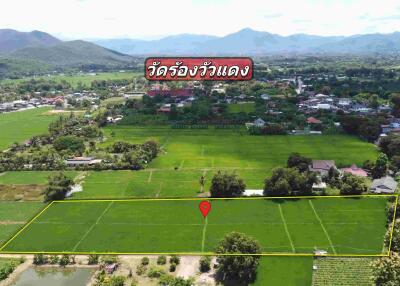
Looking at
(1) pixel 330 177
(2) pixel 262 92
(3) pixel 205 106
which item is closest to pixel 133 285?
(1) pixel 330 177

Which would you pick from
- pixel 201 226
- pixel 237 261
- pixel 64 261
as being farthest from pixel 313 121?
pixel 64 261

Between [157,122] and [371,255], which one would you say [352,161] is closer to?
[371,255]

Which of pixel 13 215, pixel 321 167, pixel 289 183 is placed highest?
pixel 321 167

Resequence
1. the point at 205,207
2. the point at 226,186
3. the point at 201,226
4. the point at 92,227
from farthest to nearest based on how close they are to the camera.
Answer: the point at 226,186 → the point at 205,207 → the point at 92,227 → the point at 201,226

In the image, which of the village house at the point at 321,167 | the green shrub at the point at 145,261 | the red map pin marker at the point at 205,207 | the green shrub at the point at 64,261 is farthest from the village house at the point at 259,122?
the green shrub at the point at 64,261

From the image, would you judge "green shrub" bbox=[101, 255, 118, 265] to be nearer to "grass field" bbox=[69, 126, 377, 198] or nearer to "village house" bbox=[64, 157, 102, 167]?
"grass field" bbox=[69, 126, 377, 198]

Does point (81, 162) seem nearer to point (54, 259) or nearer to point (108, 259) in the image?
point (54, 259)

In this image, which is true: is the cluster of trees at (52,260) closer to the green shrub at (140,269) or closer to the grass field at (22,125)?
the green shrub at (140,269)
